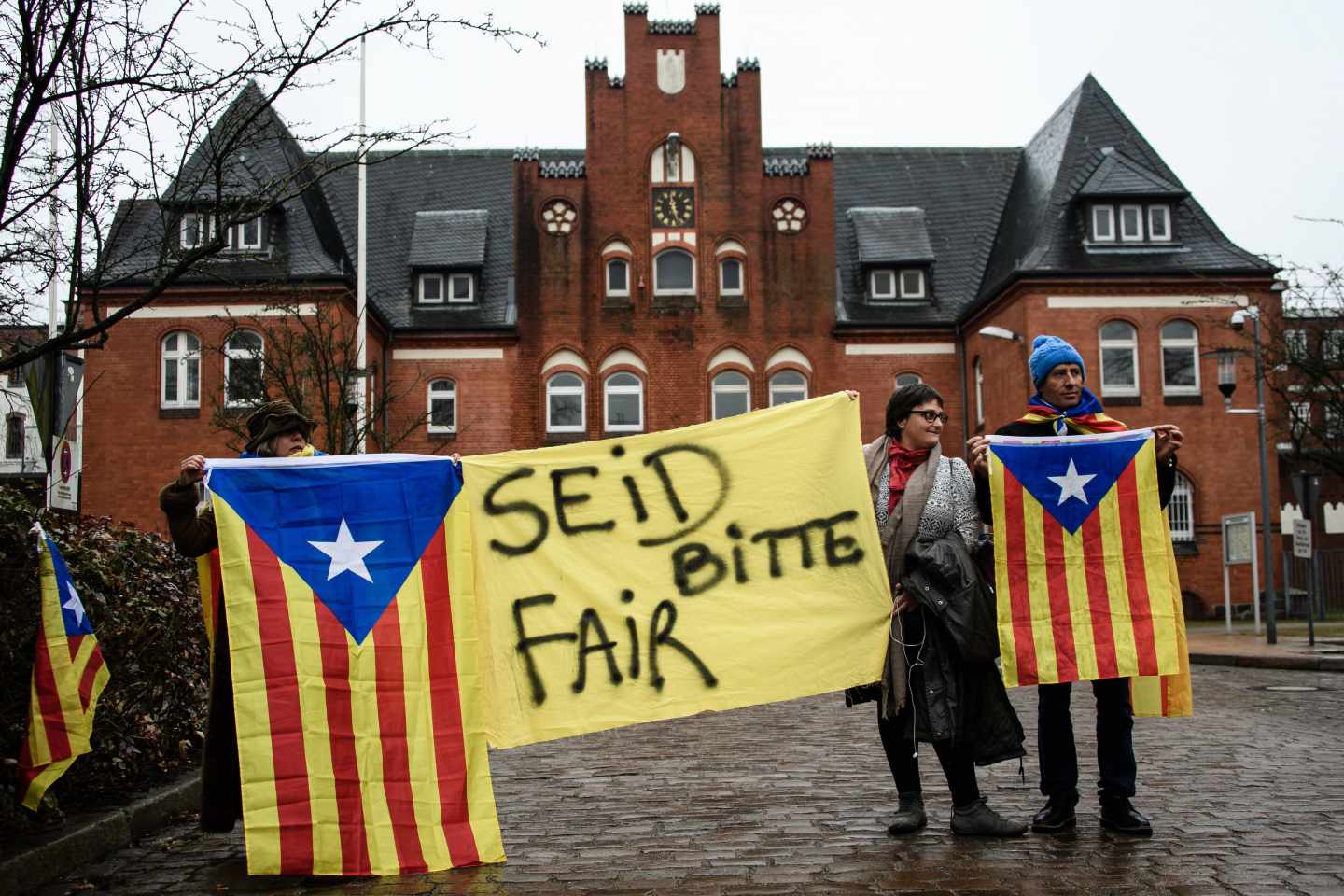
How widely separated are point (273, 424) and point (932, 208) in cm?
3678

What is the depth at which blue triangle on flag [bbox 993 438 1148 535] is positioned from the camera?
6.59 metres

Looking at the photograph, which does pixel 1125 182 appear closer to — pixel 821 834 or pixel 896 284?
pixel 896 284

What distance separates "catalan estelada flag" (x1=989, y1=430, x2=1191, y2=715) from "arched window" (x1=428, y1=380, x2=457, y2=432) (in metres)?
30.9

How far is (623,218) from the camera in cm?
3709

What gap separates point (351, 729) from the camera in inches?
231

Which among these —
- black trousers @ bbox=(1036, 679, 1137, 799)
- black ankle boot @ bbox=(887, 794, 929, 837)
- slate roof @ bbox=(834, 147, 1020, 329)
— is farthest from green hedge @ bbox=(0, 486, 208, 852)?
slate roof @ bbox=(834, 147, 1020, 329)

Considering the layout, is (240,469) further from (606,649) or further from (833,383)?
(833,383)

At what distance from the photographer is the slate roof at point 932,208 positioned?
1495 inches

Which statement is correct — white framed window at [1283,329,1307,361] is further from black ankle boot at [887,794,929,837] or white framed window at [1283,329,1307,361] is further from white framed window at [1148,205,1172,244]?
black ankle boot at [887,794,929,837]

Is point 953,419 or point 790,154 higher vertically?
point 790,154

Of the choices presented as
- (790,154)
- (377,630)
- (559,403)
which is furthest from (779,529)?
(790,154)

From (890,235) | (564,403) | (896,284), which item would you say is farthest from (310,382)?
(890,235)

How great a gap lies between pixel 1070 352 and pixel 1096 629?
4.36 ft

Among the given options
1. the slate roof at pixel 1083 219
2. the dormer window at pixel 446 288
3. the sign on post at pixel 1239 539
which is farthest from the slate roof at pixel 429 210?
the sign on post at pixel 1239 539
